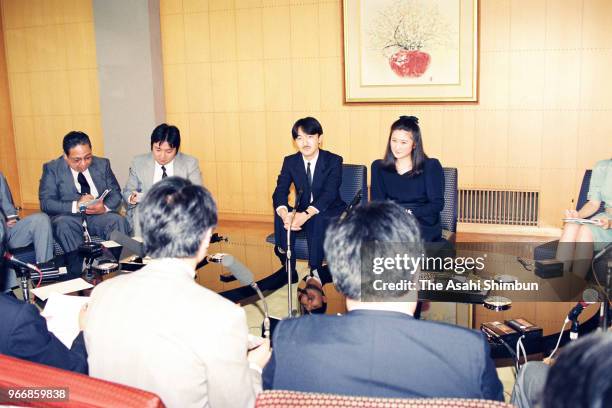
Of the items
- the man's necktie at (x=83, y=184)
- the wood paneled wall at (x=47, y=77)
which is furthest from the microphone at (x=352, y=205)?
the wood paneled wall at (x=47, y=77)

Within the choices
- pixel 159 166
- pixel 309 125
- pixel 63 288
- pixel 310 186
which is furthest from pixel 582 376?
pixel 159 166

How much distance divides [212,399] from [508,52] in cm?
514

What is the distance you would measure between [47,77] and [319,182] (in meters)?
4.83

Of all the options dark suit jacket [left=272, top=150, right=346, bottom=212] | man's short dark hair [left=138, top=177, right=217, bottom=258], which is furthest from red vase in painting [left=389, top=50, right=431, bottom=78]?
man's short dark hair [left=138, top=177, right=217, bottom=258]

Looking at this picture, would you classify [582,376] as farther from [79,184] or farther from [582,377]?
[79,184]

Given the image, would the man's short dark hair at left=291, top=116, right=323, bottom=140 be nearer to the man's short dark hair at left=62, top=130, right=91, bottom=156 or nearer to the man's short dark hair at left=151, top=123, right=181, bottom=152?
the man's short dark hair at left=151, top=123, right=181, bottom=152

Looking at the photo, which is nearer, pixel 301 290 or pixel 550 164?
pixel 301 290

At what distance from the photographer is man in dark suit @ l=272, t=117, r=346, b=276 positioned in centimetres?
434

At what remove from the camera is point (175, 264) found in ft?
5.90

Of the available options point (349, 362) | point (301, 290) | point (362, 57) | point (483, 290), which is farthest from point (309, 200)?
point (349, 362)

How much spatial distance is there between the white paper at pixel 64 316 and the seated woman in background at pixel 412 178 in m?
2.21

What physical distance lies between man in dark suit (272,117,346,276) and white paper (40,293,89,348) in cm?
191

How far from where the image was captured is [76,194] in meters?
4.96

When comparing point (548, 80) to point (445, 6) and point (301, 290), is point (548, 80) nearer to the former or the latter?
point (445, 6)
